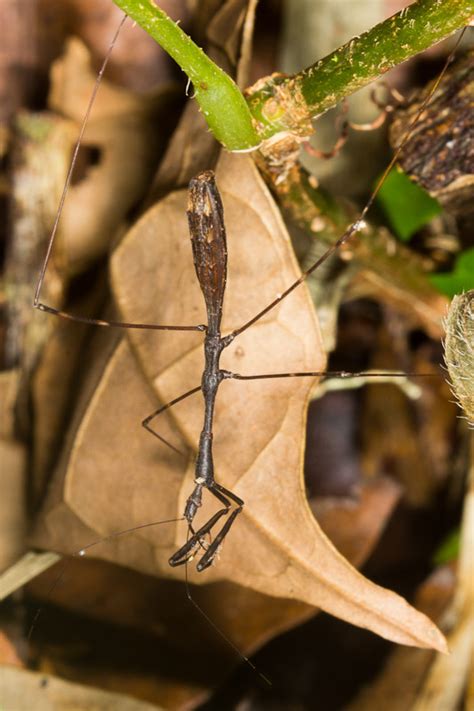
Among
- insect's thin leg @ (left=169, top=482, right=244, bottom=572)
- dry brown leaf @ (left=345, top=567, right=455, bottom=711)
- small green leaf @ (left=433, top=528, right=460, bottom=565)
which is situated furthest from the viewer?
small green leaf @ (left=433, top=528, right=460, bottom=565)

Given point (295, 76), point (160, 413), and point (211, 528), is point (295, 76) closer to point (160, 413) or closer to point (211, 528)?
point (160, 413)

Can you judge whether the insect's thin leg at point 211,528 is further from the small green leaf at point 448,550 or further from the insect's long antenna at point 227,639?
the small green leaf at point 448,550

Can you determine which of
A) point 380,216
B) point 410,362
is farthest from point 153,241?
point 410,362

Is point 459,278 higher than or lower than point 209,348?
higher

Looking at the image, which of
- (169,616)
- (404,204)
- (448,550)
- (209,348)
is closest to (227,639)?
(169,616)

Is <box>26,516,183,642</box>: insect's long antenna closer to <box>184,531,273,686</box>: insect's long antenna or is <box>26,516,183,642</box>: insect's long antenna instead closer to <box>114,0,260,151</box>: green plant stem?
<box>184,531,273,686</box>: insect's long antenna

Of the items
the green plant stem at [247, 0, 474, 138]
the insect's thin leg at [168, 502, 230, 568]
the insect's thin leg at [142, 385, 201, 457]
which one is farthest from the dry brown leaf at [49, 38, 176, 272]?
the insect's thin leg at [168, 502, 230, 568]
